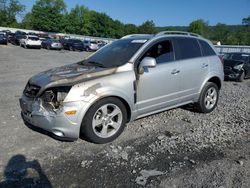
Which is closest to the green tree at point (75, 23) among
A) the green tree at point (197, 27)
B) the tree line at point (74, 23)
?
the tree line at point (74, 23)

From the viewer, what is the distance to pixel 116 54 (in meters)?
5.09

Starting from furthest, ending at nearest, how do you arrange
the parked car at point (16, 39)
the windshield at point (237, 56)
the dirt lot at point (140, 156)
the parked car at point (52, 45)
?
1. the parked car at point (16, 39)
2. the parked car at point (52, 45)
3. the windshield at point (237, 56)
4. the dirt lot at point (140, 156)

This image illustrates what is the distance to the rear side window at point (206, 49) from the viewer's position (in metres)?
5.95

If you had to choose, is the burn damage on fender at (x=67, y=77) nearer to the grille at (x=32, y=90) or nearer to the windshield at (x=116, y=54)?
the grille at (x=32, y=90)

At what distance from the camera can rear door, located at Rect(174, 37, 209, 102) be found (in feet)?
17.4

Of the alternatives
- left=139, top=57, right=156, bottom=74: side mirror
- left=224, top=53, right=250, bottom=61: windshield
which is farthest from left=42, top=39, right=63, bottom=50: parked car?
left=139, top=57, right=156, bottom=74: side mirror

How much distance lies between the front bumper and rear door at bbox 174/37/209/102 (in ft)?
7.92

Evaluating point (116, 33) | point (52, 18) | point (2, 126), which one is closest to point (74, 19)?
point (52, 18)

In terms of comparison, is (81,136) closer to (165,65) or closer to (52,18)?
(165,65)

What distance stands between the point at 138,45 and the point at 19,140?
107 inches

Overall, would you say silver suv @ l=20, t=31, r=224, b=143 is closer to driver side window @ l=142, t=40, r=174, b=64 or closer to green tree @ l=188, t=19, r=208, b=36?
driver side window @ l=142, t=40, r=174, b=64

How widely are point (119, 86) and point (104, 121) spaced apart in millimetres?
635

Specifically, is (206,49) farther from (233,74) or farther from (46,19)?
(46,19)

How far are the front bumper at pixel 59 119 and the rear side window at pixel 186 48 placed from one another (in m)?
2.47
